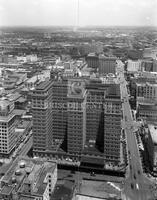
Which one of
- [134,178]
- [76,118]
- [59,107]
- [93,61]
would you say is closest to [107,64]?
[93,61]

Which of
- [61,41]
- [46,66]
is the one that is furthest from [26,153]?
[61,41]

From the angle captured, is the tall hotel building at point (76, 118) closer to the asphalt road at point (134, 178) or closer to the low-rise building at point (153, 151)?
the asphalt road at point (134, 178)

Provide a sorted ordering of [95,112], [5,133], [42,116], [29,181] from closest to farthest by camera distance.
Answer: [29,181], [42,116], [5,133], [95,112]

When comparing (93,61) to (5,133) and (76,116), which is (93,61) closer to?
(76,116)

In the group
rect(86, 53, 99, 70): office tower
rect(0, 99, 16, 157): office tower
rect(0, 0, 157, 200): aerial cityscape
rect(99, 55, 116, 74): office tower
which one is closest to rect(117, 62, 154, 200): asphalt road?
rect(0, 0, 157, 200): aerial cityscape

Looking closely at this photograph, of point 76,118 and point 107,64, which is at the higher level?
point 107,64

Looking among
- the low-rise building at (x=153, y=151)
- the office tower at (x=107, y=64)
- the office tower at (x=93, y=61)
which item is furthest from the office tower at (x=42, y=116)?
the office tower at (x=93, y=61)
